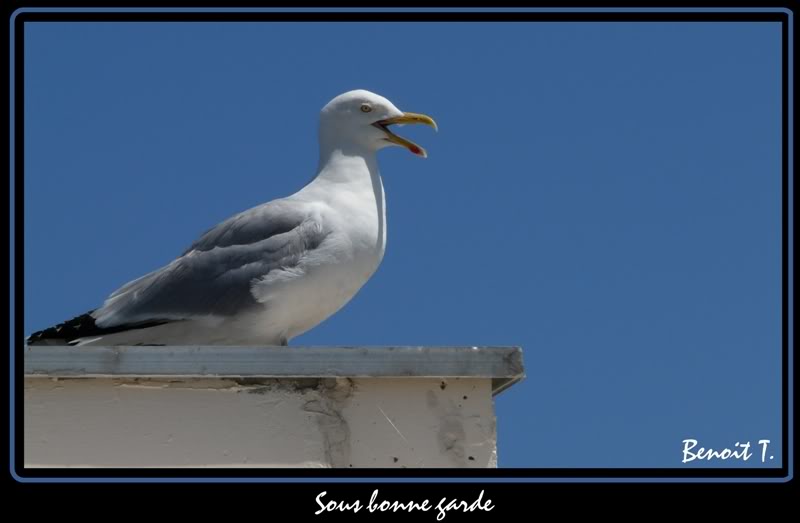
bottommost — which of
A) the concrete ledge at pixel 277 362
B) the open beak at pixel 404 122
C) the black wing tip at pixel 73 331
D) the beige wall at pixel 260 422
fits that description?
the beige wall at pixel 260 422

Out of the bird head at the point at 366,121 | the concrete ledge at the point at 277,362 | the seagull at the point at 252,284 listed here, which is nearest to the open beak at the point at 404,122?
the bird head at the point at 366,121

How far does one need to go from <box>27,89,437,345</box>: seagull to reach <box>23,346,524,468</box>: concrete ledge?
1637 millimetres

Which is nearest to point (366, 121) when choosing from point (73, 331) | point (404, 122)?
point (404, 122)

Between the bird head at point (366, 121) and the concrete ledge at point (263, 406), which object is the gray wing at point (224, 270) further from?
the concrete ledge at point (263, 406)

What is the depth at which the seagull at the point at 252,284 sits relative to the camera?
8258mm

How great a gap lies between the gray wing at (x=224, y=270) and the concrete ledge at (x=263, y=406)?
170 centimetres

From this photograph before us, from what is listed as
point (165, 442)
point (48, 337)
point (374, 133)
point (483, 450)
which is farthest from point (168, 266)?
point (483, 450)

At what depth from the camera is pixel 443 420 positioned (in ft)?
21.7

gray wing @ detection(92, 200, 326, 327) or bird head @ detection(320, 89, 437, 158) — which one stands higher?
bird head @ detection(320, 89, 437, 158)

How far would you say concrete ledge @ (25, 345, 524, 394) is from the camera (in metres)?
6.52

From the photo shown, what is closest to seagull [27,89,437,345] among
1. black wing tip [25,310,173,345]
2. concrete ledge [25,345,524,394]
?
black wing tip [25,310,173,345]

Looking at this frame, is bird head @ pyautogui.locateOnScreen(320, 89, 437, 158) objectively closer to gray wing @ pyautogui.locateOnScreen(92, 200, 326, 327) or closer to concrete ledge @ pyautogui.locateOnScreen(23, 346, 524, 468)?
gray wing @ pyautogui.locateOnScreen(92, 200, 326, 327)

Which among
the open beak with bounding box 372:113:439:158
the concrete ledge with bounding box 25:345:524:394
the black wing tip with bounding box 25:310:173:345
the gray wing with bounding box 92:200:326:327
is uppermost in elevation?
the open beak with bounding box 372:113:439:158
